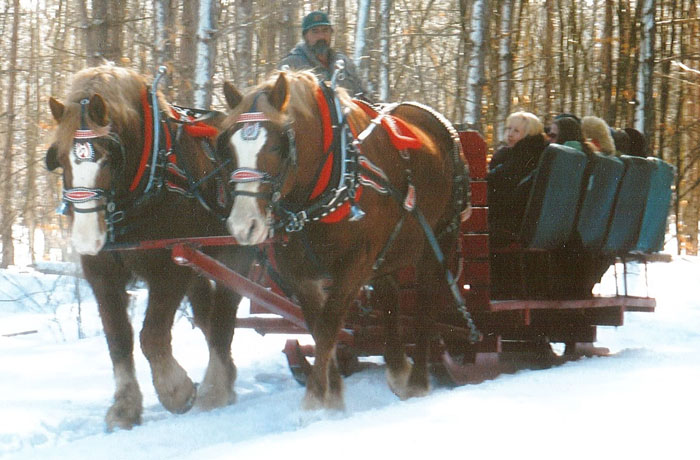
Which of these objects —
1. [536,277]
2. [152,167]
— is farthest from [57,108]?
[536,277]

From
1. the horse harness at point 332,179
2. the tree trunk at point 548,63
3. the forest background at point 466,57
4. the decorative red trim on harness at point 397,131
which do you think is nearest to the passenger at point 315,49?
the decorative red trim on harness at point 397,131

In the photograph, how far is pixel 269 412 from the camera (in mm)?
5312

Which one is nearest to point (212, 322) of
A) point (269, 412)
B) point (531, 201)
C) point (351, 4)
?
point (269, 412)

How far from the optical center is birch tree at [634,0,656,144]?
1205cm

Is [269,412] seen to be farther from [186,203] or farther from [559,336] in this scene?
[559,336]

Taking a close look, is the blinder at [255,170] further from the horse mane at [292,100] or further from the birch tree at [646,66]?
the birch tree at [646,66]

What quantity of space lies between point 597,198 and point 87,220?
3.69 metres

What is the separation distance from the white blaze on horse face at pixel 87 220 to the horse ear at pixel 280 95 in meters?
0.87

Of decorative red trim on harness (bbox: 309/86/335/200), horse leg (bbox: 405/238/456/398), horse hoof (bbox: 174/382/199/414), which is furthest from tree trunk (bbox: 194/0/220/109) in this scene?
decorative red trim on harness (bbox: 309/86/335/200)

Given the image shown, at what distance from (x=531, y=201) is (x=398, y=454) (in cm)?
315

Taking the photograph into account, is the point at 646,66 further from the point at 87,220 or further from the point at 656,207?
the point at 87,220

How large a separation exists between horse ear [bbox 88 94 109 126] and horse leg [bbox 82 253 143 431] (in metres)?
0.77

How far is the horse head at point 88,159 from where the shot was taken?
15.1 feet

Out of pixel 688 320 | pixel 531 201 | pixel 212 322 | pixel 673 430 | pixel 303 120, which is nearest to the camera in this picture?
pixel 673 430
